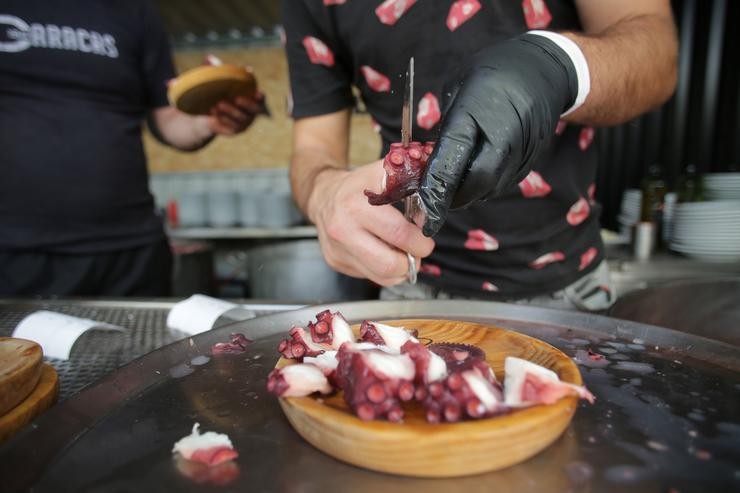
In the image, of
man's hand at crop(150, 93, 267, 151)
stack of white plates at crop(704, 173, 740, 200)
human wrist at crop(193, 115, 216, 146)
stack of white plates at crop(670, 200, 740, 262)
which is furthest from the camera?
stack of white plates at crop(704, 173, 740, 200)

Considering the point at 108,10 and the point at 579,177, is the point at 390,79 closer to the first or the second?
the point at 579,177

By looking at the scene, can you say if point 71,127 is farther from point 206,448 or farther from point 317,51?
point 206,448

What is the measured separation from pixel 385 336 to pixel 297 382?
18 cm

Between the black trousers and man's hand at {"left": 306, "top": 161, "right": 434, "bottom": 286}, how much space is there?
1.41 metres

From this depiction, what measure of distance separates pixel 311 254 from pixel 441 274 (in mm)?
1075

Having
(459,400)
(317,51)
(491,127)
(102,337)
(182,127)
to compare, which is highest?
(317,51)

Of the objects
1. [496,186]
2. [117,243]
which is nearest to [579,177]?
[496,186]

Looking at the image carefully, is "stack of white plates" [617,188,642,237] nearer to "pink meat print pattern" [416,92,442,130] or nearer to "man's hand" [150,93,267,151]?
"pink meat print pattern" [416,92,442,130]

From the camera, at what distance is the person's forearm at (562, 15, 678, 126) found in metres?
1.01

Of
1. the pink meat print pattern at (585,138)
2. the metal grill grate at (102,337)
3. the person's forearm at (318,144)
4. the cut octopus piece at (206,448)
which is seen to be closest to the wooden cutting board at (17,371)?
the metal grill grate at (102,337)

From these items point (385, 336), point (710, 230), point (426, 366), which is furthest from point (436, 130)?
point (710, 230)

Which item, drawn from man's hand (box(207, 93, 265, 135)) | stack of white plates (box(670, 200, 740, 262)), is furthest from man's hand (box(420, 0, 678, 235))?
stack of white plates (box(670, 200, 740, 262))

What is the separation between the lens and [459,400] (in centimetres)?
59

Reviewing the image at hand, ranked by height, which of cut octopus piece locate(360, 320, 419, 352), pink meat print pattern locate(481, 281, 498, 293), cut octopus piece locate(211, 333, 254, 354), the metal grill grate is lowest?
the metal grill grate
